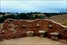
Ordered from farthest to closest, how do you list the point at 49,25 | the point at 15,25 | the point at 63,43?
the point at 15,25 → the point at 49,25 → the point at 63,43

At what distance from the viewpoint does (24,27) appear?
17203 mm

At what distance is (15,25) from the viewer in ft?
57.3

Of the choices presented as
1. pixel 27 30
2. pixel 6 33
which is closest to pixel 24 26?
pixel 27 30

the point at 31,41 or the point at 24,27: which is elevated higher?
the point at 24,27

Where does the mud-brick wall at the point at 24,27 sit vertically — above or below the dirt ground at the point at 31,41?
above

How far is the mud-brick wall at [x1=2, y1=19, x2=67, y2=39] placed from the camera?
53.7ft

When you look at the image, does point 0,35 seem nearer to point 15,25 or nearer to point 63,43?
point 15,25

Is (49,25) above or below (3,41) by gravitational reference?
above

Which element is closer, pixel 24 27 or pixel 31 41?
pixel 31 41

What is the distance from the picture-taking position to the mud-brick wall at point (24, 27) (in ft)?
53.7

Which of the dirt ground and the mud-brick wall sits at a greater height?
A: the mud-brick wall

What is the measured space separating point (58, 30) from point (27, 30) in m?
2.44

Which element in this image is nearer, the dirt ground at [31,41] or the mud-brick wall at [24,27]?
the dirt ground at [31,41]

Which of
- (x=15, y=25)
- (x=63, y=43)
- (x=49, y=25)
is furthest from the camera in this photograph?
(x=15, y=25)
